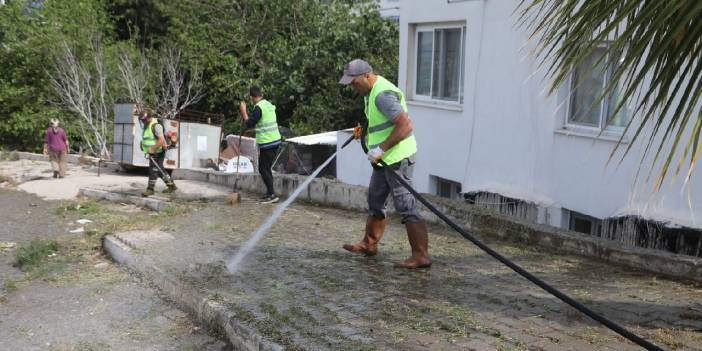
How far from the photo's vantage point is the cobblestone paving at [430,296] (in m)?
4.23

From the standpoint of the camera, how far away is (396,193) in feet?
19.1

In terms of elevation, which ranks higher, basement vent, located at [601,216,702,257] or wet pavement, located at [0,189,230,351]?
basement vent, located at [601,216,702,257]

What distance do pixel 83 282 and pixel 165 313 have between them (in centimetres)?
157

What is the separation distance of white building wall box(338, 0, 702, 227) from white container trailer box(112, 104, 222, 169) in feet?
27.1

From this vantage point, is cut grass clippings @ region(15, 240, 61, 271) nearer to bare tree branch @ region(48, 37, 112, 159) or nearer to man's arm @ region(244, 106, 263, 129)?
man's arm @ region(244, 106, 263, 129)

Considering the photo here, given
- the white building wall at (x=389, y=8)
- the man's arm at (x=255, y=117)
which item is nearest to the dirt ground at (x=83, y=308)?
the man's arm at (x=255, y=117)

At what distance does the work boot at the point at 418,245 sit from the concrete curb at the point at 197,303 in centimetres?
166

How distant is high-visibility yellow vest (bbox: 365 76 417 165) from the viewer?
19.1ft

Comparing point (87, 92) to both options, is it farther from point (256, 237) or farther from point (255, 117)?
point (256, 237)

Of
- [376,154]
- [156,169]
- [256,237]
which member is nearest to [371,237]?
[376,154]

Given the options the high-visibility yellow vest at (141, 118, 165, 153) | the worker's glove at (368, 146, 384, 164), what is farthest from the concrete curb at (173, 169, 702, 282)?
the high-visibility yellow vest at (141, 118, 165, 153)

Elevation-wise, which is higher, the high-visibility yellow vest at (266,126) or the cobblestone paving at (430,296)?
the high-visibility yellow vest at (266,126)

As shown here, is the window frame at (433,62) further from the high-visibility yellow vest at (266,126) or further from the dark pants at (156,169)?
the dark pants at (156,169)

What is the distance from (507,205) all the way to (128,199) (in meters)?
6.39
